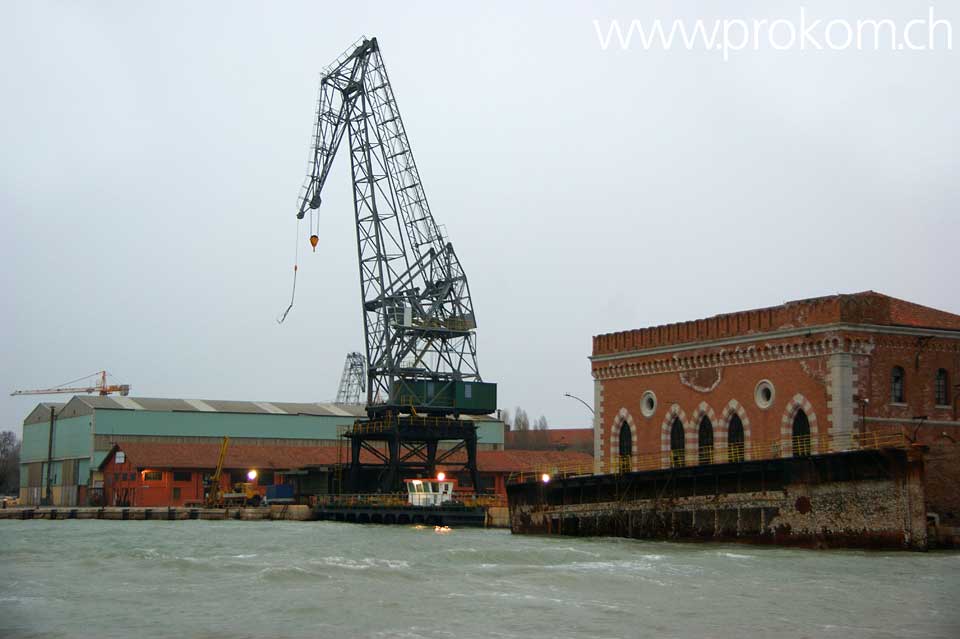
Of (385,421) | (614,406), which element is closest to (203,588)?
(614,406)

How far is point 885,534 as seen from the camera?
36.8 metres

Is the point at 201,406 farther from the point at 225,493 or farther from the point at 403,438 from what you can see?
the point at 403,438

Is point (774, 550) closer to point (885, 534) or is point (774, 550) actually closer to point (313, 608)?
point (885, 534)

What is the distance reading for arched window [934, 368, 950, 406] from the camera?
150ft

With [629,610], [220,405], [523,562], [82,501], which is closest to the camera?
[629,610]

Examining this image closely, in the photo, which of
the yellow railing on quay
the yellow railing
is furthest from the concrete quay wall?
the yellow railing on quay

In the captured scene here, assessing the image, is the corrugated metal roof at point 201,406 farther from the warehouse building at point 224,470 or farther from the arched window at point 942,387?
the arched window at point 942,387

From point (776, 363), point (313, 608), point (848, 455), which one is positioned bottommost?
point (313, 608)

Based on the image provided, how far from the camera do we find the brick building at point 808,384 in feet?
142

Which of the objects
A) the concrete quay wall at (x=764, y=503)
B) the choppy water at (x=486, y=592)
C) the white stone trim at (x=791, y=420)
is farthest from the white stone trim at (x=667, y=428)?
the choppy water at (x=486, y=592)

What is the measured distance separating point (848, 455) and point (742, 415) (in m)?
9.77

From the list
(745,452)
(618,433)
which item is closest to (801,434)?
(745,452)

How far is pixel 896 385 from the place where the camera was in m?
44.7

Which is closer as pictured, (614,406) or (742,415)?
(742,415)
